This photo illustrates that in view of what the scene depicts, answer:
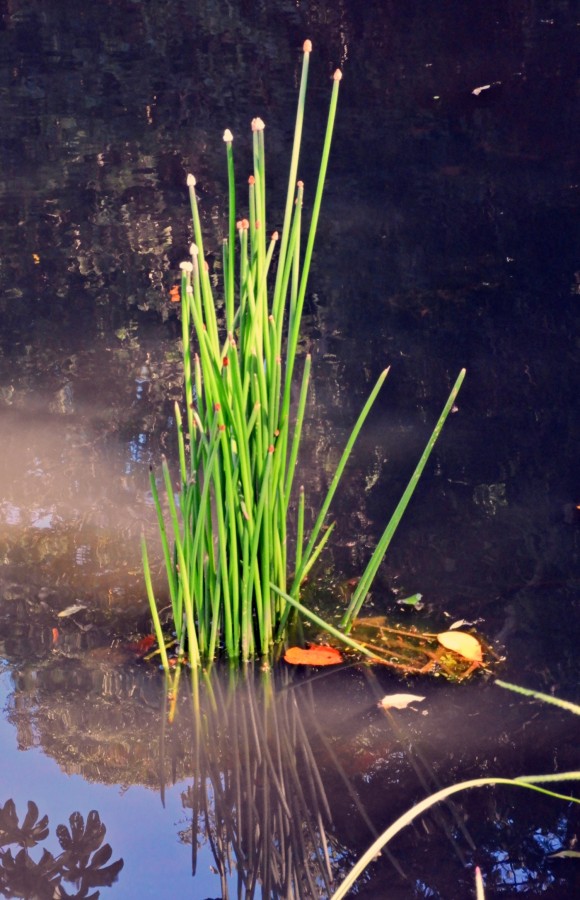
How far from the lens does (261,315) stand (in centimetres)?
149

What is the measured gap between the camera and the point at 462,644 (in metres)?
1.76

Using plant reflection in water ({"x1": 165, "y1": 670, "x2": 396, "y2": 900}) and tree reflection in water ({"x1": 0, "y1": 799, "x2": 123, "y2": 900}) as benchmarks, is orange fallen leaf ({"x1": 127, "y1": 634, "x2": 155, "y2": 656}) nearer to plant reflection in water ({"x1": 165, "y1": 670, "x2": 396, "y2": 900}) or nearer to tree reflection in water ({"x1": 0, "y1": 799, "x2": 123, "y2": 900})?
plant reflection in water ({"x1": 165, "y1": 670, "x2": 396, "y2": 900})

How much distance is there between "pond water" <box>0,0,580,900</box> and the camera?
143 cm

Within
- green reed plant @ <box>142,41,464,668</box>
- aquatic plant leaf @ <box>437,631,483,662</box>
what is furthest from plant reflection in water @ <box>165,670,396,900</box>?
aquatic plant leaf @ <box>437,631,483,662</box>

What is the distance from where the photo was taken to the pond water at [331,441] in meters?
1.43

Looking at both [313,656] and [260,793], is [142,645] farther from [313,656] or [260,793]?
[260,793]

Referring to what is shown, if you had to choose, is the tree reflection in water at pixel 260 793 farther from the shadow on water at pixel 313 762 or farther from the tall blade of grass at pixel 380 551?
the tall blade of grass at pixel 380 551

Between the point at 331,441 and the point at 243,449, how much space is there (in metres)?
0.97

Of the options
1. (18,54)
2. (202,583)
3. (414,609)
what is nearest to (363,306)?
(414,609)

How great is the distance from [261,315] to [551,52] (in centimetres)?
459

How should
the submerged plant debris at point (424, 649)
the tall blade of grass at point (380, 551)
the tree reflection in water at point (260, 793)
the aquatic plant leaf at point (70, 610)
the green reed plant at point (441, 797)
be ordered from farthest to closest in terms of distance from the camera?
1. the aquatic plant leaf at point (70, 610)
2. the submerged plant debris at point (424, 649)
3. the tall blade of grass at point (380, 551)
4. the tree reflection in water at point (260, 793)
5. the green reed plant at point (441, 797)

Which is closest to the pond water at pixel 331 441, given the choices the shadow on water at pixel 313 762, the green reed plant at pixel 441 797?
the shadow on water at pixel 313 762

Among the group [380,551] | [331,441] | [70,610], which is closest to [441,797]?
[380,551]

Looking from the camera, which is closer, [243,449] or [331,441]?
[243,449]
